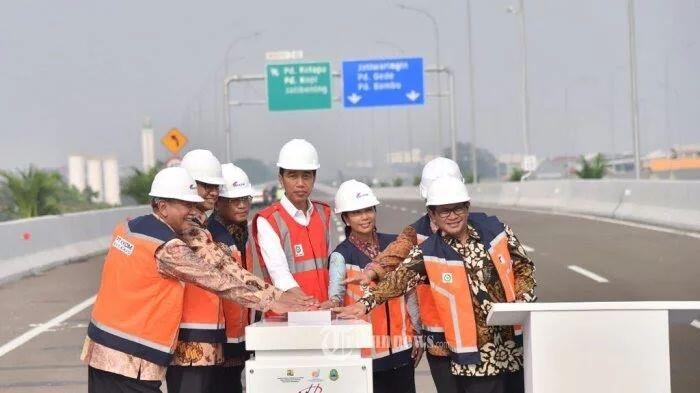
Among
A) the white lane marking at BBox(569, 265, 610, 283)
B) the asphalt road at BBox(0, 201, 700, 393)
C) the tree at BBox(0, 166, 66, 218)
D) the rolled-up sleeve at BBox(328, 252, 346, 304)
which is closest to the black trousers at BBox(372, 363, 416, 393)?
the rolled-up sleeve at BBox(328, 252, 346, 304)

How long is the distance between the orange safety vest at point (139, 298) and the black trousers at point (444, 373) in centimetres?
126

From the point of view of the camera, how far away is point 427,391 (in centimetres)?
929

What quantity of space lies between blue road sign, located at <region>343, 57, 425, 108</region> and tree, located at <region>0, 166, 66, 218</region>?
2243cm

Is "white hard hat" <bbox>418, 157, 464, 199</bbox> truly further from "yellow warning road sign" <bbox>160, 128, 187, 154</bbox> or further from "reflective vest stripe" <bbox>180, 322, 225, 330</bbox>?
"yellow warning road sign" <bbox>160, 128, 187, 154</bbox>

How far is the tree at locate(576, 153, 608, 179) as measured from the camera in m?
52.1

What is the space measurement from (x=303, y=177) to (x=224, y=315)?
2.57 feet

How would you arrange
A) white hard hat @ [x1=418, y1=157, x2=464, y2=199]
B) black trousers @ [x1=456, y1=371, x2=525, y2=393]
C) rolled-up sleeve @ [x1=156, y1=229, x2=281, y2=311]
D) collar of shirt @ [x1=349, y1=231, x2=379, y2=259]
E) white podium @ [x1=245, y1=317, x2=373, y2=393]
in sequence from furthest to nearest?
1. white hard hat @ [x1=418, y1=157, x2=464, y2=199]
2. collar of shirt @ [x1=349, y1=231, x2=379, y2=259]
3. black trousers @ [x1=456, y1=371, x2=525, y2=393]
4. rolled-up sleeve @ [x1=156, y1=229, x2=281, y2=311]
5. white podium @ [x1=245, y1=317, x2=373, y2=393]

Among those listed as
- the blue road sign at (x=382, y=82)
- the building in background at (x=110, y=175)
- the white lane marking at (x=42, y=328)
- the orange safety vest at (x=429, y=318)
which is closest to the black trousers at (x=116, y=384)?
the orange safety vest at (x=429, y=318)

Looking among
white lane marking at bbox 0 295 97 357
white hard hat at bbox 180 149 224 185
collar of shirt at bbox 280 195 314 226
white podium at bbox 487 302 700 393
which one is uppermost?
white hard hat at bbox 180 149 224 185

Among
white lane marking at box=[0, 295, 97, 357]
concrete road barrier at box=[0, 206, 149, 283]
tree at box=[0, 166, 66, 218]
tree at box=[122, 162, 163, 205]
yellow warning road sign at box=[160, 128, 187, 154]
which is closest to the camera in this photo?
white lane marking at box=[0, 295, 97, 357]

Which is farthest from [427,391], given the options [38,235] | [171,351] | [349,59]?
[349,59]

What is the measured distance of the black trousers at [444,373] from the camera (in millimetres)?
5734

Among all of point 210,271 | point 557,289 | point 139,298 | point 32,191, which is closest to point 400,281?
point 210,271

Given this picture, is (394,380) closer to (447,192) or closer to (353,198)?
(353,198)
